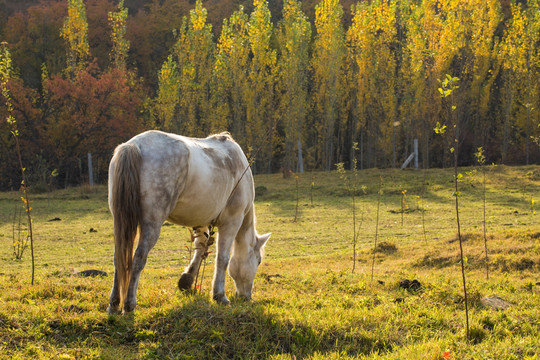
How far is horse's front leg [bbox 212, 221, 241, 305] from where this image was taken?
17.9 ft

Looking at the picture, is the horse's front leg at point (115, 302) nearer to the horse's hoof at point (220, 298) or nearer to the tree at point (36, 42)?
the horse's hoof at point (220, 298)

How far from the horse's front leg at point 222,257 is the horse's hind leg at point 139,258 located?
1.16 metres

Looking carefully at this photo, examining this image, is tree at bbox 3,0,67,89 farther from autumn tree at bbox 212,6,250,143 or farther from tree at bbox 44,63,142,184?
autumn tree at bbox 212,6,250,143

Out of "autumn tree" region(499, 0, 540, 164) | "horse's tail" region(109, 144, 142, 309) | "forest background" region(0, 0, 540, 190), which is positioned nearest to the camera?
"horse's tail" region(109, 144, 142, 309)

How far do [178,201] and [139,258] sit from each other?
2.39ft

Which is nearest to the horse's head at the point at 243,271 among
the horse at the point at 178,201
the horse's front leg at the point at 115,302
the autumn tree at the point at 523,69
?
the horse at the point at 178,201

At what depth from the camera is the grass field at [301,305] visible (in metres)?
3.80

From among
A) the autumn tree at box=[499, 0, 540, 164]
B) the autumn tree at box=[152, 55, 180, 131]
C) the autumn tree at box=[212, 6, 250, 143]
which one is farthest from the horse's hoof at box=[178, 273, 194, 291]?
the autumn tree at box=[499, 0, 540, 164]

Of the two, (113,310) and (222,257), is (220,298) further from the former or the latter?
(113,310)

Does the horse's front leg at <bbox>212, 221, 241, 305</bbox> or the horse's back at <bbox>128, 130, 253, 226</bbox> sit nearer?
the horse's back at <bbox>128, 130, 253, 226</bbox>

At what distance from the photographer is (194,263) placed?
19.4ft

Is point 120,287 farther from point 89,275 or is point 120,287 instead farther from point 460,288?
point 460,288

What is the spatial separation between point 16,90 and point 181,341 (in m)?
24.4

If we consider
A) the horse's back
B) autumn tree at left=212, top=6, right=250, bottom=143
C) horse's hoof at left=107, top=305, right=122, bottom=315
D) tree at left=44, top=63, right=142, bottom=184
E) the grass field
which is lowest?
the grass field
